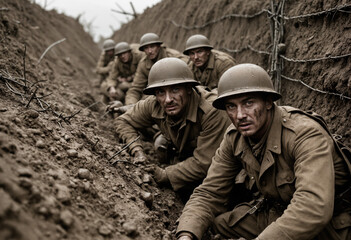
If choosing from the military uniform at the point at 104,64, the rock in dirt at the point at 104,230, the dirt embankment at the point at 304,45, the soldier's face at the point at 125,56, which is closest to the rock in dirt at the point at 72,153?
the rock in dirt at the point at 104,230

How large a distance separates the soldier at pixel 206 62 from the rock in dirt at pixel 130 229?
12.0 ft

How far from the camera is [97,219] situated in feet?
7.38

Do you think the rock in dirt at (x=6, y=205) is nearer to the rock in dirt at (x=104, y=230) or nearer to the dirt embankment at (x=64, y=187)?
the dirt embankment at (x=64, y=187)

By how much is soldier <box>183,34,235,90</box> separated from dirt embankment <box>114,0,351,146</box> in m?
0.64

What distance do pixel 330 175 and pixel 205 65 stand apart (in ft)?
12.7

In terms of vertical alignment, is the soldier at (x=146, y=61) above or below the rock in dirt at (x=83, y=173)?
above

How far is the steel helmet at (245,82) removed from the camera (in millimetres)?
2682

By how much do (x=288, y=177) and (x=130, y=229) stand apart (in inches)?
48.0

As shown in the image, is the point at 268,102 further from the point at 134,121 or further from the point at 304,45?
the point at 134,121

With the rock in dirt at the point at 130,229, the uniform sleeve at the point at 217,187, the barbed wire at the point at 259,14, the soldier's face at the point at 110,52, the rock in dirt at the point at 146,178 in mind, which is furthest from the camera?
the soldier's face at the point at 110,52

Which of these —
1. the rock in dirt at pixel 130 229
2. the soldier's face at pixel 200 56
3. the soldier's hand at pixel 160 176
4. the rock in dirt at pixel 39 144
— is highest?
the soldier's face at pixel 200 56

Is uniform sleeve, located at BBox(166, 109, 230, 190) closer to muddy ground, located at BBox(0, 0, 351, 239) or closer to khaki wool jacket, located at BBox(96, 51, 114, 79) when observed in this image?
muddy ground, located at BBox(0, 0, 351, 239)

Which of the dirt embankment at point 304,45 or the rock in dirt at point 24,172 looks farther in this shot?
the dirt embankment at point 304,45

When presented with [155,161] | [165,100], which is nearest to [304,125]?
[165,100]
